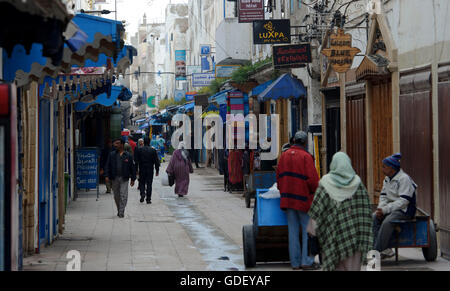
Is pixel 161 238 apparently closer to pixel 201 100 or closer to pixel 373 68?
pixel 373 68

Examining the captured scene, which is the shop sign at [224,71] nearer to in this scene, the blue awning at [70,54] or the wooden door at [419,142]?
the wooden door at [419,142]

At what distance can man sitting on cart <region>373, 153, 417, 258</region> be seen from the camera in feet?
36.5

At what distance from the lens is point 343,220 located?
841 centimetres

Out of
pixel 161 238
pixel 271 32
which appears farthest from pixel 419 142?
pixel 271 32

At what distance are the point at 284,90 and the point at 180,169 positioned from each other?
4.10 m

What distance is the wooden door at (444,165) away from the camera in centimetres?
1258

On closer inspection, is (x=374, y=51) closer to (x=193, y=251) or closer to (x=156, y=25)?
(x=193, y=251)

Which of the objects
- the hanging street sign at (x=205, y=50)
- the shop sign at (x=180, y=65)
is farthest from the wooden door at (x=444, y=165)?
the shop sign at (x=180, y=65)

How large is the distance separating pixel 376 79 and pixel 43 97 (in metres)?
6.78

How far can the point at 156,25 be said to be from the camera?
4818 inches

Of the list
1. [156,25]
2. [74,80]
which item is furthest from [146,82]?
[74,80]

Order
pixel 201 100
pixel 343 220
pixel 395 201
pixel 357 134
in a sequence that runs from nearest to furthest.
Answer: pixel 343 220, pixel 395 201, pixel 357 134, pixel 201 100

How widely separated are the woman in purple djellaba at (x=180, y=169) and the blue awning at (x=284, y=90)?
10.8 ft

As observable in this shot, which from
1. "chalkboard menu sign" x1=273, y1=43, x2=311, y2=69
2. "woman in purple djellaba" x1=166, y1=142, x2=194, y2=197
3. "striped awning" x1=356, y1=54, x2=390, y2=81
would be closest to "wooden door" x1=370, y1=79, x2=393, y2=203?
"striped awning" x1=356, y1=54, x2=390, y2=81
